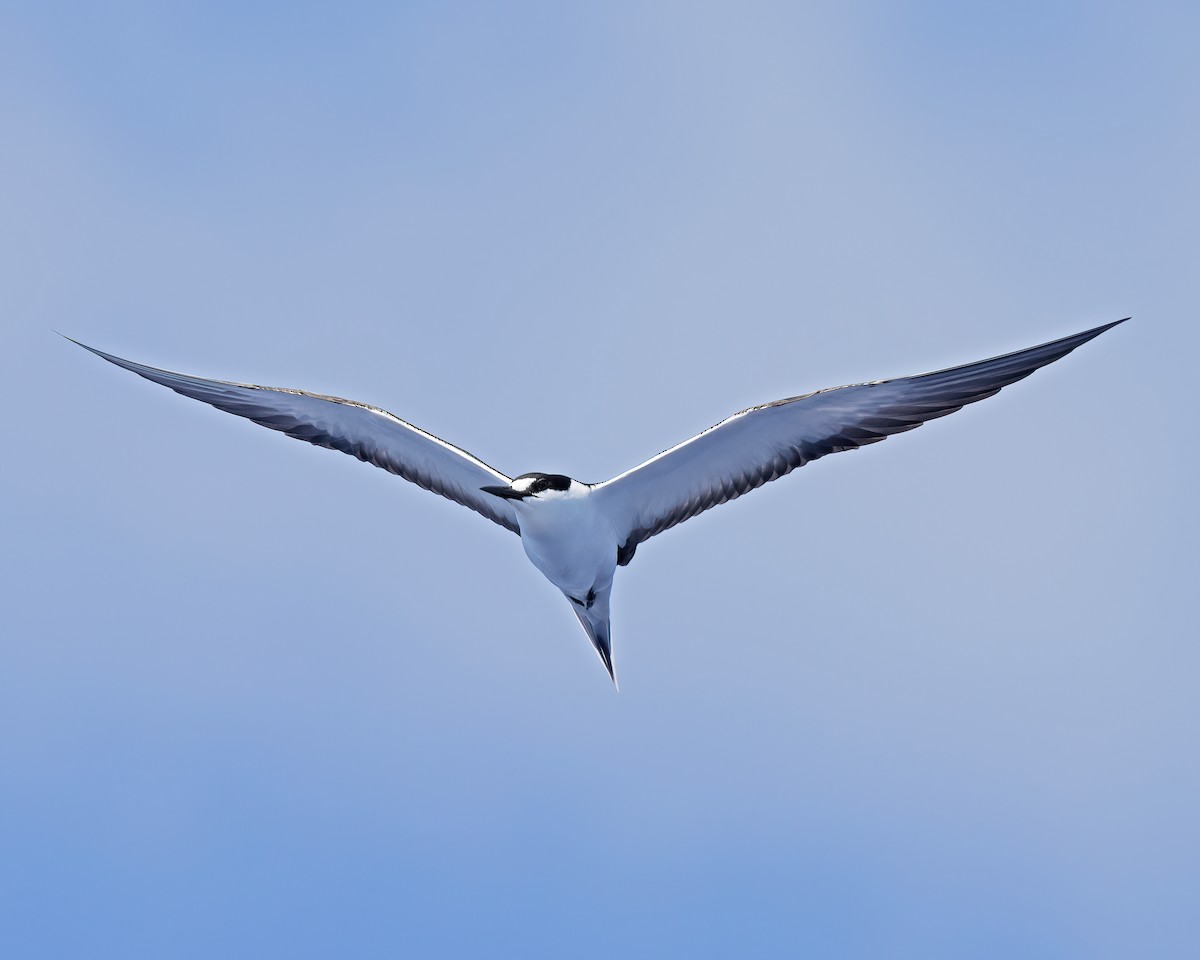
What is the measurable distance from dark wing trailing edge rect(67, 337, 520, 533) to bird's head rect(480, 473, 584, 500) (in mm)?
682

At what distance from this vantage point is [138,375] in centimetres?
1388

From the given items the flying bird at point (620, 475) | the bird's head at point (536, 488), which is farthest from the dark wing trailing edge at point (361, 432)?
the bird's head at point (536, 488)

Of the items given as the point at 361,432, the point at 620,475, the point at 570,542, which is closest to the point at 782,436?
the point at 620,475

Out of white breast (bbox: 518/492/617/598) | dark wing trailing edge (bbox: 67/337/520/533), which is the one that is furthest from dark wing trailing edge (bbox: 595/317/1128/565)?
dark wing trailing edge (bbox: 67/337/520/533)

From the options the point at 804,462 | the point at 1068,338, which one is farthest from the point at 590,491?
the point at 1068,338

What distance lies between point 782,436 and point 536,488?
2742 mm

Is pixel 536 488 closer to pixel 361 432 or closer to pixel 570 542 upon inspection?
pixel 570 542

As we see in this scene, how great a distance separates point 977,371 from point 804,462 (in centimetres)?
221

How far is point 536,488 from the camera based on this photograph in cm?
1288

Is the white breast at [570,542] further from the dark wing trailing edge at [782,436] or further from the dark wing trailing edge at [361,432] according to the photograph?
the dark wing trailing edge at [361,432]

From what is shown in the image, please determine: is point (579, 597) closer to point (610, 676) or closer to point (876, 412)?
point (610, 676)

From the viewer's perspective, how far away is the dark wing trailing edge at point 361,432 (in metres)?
13.8

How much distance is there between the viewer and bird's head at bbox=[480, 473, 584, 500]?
12.8 meters

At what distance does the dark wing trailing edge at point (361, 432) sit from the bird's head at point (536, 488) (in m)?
0.68
